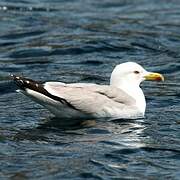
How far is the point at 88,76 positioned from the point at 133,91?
3.07 m

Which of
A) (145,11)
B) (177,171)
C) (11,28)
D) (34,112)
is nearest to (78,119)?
(34,112)

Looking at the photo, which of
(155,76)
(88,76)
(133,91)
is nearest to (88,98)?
(133,91)

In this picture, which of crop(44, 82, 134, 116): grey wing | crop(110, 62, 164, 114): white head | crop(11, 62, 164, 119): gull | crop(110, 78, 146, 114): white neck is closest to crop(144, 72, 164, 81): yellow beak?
crop(110, 62, 164, 114): white head

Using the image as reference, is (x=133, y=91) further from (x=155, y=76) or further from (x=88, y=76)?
(x=88, y=76)

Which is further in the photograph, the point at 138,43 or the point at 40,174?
the point at 138,43

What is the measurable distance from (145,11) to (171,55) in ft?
17.4

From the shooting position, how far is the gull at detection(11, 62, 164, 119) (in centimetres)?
1343

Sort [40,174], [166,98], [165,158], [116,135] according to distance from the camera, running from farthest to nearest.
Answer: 1. [166,98]
2. [116,135]
3. [165,158]
4. [40,174]

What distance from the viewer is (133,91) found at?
14.6 meters

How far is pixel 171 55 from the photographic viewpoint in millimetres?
19641

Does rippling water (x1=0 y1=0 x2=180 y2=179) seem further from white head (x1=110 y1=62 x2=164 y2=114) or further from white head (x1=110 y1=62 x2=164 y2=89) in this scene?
white head (x1=110 y1=62 x2=164 y2=89)

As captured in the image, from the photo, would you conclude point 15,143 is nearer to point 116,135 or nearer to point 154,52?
point 116,135

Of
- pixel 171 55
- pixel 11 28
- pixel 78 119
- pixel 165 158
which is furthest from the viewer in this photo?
pixel 11 28

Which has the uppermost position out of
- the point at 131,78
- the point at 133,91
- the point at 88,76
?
the point at 131,78
